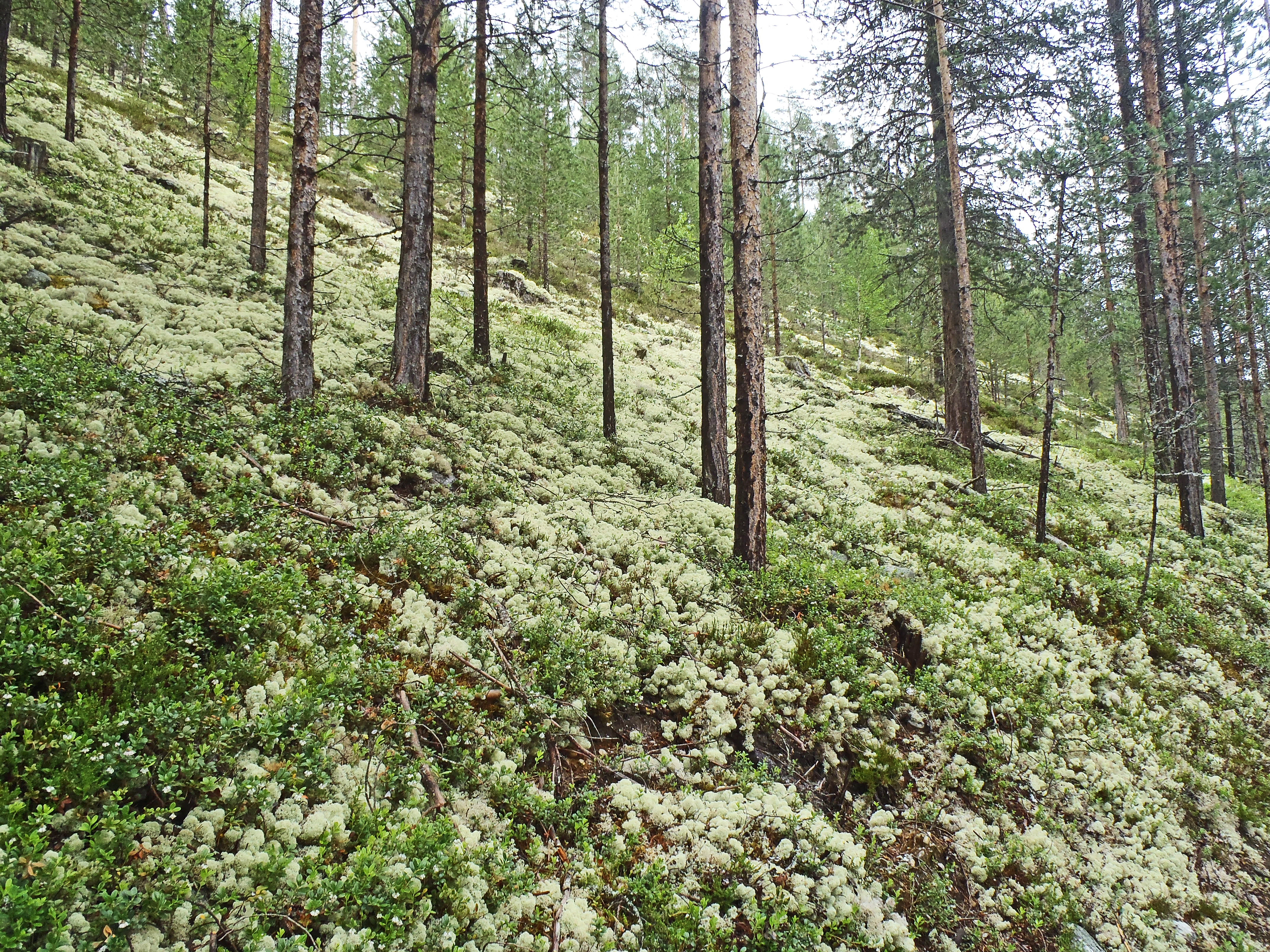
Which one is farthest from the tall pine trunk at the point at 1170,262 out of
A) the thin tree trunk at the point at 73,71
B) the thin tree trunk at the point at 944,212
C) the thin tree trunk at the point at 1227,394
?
the thin tree trunk at the point at 73,71

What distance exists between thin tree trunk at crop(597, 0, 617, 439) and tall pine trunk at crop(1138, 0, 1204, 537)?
1297cm

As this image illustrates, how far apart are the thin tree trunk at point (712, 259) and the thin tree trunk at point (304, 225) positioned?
5457 mm

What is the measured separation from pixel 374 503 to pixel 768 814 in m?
5.29

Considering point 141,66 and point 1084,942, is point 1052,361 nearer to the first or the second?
point 1084,942

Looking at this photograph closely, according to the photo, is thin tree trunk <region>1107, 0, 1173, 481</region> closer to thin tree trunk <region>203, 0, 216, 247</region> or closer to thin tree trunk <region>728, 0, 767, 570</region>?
thin tree trunk <region>728, 0, 767, 570</region>

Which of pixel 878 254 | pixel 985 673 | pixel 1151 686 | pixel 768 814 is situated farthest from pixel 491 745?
pixel 878 254

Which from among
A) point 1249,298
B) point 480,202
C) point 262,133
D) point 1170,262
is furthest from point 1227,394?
point 262,133

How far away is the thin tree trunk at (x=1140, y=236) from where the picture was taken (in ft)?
41.0

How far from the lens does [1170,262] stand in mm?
13875

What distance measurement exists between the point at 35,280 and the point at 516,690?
34.0ft

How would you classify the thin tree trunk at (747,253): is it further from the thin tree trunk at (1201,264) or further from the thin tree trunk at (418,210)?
the thin tree trunk at (1201,264)

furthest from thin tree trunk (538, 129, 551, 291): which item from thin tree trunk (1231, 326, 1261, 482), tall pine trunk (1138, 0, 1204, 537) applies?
thin tree trunk (1231, 326, 1261, 482)

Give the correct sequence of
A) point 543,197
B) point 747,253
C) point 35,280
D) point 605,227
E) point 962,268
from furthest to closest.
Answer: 1. point 543,197
2. point 962,268
3. point 605,227
4. point 35,280
5. point 747,253

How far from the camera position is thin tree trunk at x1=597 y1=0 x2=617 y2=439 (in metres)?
11.3
